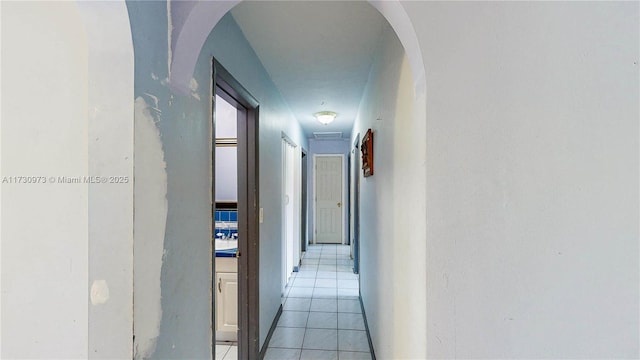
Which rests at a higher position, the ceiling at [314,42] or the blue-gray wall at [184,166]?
the ceiling at [314,42]

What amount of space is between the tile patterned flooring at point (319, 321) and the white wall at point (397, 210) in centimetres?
40

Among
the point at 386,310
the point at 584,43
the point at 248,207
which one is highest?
the point at 584,43

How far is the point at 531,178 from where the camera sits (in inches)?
32.1

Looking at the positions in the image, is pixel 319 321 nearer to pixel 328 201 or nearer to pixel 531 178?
pixel 531 178

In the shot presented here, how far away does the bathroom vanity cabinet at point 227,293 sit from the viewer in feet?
7.38

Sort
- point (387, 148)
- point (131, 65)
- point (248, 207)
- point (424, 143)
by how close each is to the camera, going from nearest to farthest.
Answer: point (131, 65)
point (424, 143)
point (387, 148)
point (248, 207)

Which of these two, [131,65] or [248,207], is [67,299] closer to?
[131,65]

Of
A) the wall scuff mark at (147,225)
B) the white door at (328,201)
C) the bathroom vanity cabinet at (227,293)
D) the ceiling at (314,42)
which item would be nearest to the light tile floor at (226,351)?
the bathroom vanity cabinet at (227,293)

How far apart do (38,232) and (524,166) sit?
→ 1.37 m

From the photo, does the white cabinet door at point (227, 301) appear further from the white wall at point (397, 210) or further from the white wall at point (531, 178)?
the white wall at point (531, 178)

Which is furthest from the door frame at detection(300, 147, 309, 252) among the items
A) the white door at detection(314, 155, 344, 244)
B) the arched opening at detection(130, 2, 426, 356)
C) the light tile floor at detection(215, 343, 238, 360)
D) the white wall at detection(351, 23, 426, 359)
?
the arched opening at detection(130, 2, 426, 356)

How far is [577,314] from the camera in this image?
2.67ft

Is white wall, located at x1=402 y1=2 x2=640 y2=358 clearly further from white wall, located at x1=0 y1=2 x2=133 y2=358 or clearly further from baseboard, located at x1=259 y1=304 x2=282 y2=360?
baseboard, located at x1=259 y1=304 x2=282 y2=360

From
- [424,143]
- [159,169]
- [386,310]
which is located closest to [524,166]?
[424,143]
